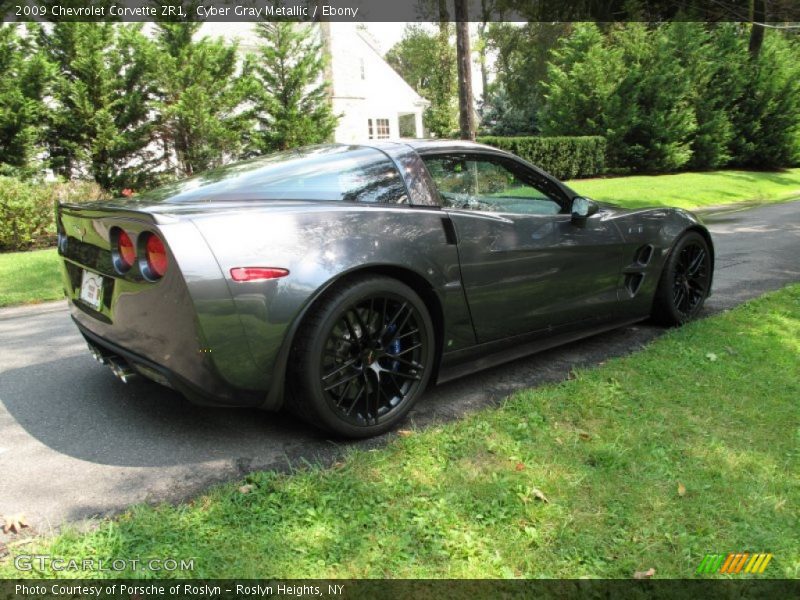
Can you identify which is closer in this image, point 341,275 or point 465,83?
point 341,275

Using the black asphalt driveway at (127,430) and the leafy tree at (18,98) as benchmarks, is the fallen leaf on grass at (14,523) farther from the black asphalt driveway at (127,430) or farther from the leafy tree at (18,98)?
the leafy tree at (18,98)

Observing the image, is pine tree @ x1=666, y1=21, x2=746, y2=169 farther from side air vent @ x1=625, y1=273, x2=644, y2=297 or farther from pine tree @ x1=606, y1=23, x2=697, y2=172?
side air vent @ x1=625, y1=273, x2=644, y2=297

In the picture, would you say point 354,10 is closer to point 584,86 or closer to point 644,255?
point 584,86

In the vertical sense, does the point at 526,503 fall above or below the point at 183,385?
below

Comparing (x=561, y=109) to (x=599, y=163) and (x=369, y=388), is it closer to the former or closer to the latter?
(x=599, y=163)

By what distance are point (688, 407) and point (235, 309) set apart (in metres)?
2.33

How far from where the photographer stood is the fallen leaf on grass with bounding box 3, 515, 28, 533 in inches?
88.4

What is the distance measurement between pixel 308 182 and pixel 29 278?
20.2 ft

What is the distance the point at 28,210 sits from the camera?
999 centimetres

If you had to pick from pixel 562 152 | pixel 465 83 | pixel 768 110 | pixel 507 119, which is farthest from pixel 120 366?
pixel 507 119

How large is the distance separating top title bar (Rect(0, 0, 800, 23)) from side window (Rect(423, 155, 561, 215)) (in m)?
10.5

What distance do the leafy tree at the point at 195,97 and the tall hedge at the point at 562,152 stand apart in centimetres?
809

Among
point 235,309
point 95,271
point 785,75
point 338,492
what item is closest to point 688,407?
→ point 338,492

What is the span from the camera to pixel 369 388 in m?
2.97
